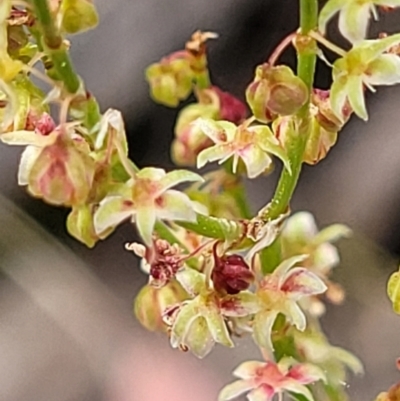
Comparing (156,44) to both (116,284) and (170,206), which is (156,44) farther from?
(170,206)

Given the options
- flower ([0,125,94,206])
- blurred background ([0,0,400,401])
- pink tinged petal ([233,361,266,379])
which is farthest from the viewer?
blurred background ([0,0,400,401])

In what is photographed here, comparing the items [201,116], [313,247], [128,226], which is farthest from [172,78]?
[128,226]

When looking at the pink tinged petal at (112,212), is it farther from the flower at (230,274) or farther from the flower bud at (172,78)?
the flower bud at (172,78)

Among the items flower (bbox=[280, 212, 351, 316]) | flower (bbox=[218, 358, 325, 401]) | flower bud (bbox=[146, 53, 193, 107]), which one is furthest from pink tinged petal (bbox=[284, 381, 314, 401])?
flower bud (bbox=[146, 53, 193, 107])

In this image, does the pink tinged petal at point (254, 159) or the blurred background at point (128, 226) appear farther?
the blurred background at point (128, 226)

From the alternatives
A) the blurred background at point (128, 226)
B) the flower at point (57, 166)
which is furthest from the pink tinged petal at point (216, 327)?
the blurred background at point (128, 226)

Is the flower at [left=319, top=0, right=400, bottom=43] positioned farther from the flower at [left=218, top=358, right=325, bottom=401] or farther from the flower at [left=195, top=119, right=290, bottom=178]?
the flower at [left=218, top=358, right=325, bottom=401]

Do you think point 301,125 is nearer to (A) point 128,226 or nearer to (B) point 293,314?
(B) point 293,314

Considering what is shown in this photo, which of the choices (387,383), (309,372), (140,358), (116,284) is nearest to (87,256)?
(116,284)
